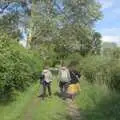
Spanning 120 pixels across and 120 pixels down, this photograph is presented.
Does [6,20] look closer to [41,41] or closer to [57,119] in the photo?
[41,41]

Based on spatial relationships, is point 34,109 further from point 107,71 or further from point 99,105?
point 107,71

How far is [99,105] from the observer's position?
19.7 m

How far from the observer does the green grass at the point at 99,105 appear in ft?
55.8

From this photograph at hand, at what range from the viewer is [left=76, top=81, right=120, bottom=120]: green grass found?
17016 mm

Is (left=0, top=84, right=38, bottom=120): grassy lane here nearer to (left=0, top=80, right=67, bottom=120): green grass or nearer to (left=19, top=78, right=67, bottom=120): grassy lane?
(left=0, top=80, right=67, bottom=120): green grass

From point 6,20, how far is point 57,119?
41090mm

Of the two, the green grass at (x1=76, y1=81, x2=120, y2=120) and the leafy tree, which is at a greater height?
the leafy tree

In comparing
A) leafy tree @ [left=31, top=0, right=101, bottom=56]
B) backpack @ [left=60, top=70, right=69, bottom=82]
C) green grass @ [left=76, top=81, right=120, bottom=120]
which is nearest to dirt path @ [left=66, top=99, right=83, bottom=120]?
green grass @ [left=76, top=81, right=120, bottom=120]

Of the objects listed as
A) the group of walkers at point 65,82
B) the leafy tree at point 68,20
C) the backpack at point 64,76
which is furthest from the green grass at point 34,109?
the leafy tree at point 68,20

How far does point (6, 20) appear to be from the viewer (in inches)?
2224

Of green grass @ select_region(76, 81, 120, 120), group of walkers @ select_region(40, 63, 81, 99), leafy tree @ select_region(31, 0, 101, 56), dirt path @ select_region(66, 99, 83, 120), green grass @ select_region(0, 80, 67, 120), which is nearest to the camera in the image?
green grass @ select_region(76, 81, 120, 120)

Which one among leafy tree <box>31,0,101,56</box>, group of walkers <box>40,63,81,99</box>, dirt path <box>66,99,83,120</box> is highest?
leafy tree <box>31,0,101,56</box>

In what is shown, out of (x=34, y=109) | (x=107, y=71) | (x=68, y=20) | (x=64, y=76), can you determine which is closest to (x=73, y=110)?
(x=34, y=109)

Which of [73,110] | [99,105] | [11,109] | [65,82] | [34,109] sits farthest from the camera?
[65,82]
